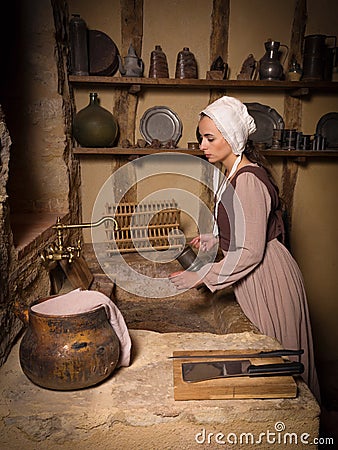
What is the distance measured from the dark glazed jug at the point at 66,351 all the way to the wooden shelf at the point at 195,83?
5.56 ft

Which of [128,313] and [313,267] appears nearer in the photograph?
[128,313]

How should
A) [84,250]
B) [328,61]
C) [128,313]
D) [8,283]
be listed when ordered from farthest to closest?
[328,61], [84,250], [128,313], [8,283]

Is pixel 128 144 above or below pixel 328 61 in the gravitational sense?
below

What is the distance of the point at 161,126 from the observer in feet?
Result: 8.71

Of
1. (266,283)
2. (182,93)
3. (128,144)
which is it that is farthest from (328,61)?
(266,283)

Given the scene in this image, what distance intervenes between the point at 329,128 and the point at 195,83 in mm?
984

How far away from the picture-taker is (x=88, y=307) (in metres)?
1.05

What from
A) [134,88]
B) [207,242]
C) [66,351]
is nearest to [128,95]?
[134,88]

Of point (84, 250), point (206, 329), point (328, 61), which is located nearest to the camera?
point (206, 329)

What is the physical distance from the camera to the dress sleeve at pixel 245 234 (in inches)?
56.2

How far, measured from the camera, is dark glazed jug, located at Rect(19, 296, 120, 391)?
3.10 feet

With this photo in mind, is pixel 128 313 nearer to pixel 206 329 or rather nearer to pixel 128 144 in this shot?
pixel 206 329

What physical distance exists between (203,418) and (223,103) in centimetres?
108

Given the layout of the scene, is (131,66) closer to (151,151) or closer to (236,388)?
(151,151)
